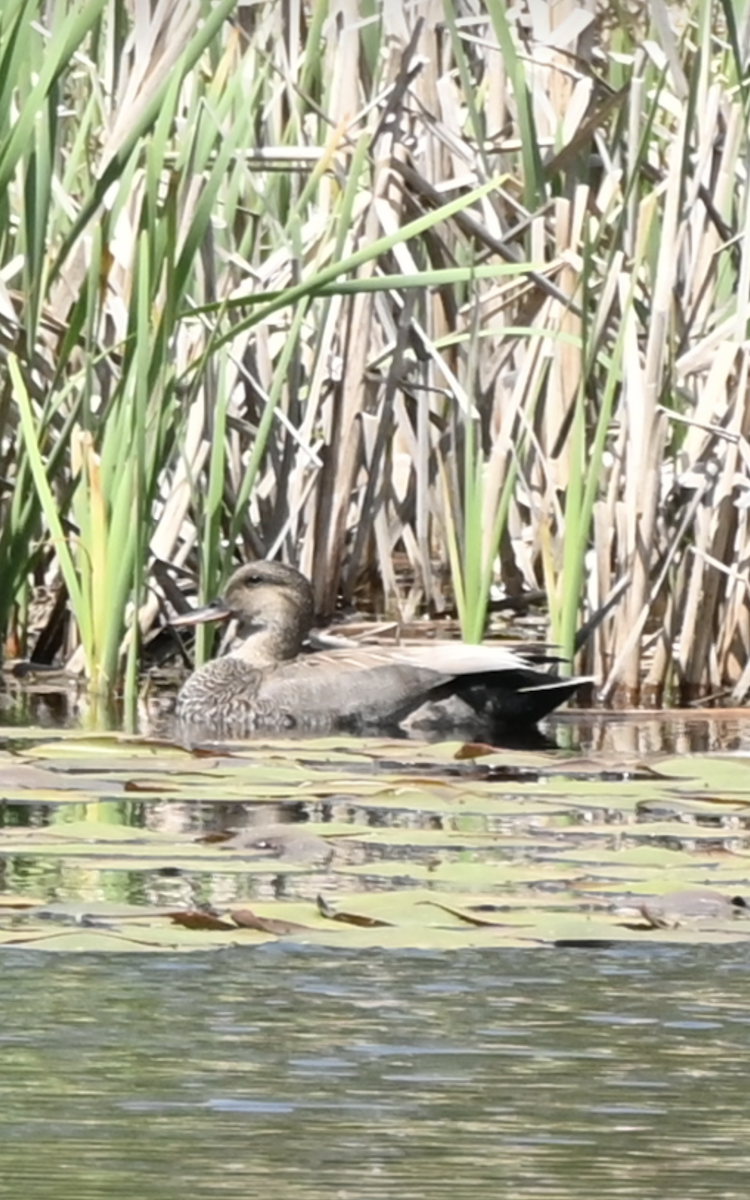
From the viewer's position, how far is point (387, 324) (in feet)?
26.0

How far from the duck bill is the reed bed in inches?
2.0

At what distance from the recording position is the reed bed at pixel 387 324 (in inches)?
264

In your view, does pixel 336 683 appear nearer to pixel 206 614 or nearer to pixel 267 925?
pixel 206 614

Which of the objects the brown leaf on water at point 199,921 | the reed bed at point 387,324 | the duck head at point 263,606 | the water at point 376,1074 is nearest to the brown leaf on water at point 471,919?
the water at point 376,1074

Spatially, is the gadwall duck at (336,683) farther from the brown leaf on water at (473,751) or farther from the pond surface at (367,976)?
the pond surface at (367,976)

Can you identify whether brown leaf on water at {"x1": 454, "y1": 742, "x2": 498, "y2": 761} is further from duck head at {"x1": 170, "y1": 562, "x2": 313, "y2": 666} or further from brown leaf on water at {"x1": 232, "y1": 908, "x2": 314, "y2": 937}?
brown leaf on water at {"x1": 232, "y1": 908, "x2": 314, "y2": 937}

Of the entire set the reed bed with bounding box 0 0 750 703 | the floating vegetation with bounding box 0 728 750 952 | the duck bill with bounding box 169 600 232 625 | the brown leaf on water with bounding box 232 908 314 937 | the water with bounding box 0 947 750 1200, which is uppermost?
the reed bed with bounding box 0 0 750 703

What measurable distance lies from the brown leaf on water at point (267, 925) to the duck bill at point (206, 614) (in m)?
3.65

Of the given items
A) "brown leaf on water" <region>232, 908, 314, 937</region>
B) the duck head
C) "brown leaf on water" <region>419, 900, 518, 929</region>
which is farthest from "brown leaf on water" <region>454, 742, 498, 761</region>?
"brown leaf on water" <region>232, 908, 314, 937</region>

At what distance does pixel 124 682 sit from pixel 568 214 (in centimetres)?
175

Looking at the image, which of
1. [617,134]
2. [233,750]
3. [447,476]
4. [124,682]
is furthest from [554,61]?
[233,750]

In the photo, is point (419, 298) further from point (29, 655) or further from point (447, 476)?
point (29, 655)

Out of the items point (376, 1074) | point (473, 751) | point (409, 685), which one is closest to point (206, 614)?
point (409, 685)

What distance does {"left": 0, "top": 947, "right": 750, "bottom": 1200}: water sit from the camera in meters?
2.42
